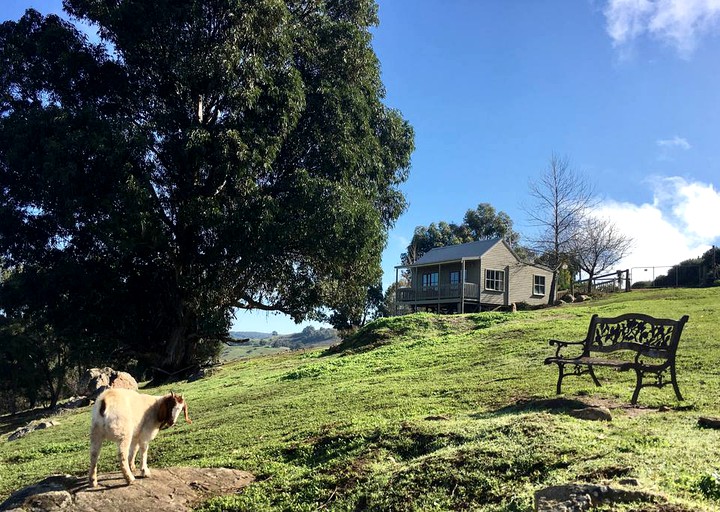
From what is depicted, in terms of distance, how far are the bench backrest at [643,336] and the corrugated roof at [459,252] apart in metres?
28.5

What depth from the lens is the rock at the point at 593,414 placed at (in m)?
6.43

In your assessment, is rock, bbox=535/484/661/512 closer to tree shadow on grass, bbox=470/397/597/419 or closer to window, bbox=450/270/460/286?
tree shadow on grass, bbox=470/397/597/419

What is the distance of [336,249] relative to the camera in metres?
19.0

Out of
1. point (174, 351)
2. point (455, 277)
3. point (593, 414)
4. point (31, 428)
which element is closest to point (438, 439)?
point (593, 414)

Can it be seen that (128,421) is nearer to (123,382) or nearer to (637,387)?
(637,387)

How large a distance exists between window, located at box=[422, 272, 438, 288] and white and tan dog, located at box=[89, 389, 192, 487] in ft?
114

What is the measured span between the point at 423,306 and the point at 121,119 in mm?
27760

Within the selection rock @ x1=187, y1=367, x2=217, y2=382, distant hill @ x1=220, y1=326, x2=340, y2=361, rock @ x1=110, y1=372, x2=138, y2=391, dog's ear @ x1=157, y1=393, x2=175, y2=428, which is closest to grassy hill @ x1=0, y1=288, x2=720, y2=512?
dog's ear @ x1=157, y1=393, x2=175, y2=428

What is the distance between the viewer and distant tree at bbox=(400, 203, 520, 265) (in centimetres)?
6281

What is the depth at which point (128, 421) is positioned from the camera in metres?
5.33

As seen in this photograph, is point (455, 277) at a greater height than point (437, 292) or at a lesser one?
greater

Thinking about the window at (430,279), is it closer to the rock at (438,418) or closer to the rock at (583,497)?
the rock at (438,418)

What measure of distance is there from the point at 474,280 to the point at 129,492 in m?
34.0

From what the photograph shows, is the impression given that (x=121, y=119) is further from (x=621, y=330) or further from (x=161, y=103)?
(x=621, y=330)
